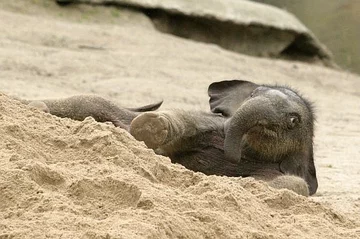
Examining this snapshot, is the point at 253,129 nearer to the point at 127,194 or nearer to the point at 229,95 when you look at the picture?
the point at 229,95

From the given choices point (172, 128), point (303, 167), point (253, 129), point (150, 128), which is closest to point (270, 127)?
point (253, 129)

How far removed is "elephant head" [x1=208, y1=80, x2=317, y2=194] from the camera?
177 inches

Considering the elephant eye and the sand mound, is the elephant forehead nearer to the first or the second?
the elephant eye

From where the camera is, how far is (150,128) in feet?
13.8

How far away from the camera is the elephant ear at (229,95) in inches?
198

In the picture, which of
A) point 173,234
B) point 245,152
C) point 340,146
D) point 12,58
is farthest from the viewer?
point 12,58

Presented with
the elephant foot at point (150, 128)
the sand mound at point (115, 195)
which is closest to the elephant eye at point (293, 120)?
the elephant foot at point (150, 128)

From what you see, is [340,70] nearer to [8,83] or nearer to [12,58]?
[12,58]

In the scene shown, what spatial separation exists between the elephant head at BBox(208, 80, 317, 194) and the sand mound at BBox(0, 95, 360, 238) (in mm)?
760

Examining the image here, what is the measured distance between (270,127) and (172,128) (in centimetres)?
49

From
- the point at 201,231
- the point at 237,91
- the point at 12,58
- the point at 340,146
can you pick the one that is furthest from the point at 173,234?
the point at 12,58

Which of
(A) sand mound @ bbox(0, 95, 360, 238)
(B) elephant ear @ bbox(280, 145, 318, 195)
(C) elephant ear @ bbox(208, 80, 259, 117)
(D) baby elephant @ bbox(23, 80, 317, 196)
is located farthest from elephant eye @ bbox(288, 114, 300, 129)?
(A) sand mound @ bbox(0, 95, 360, 238)

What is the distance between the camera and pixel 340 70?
13758mm

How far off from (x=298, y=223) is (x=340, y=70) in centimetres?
1070
